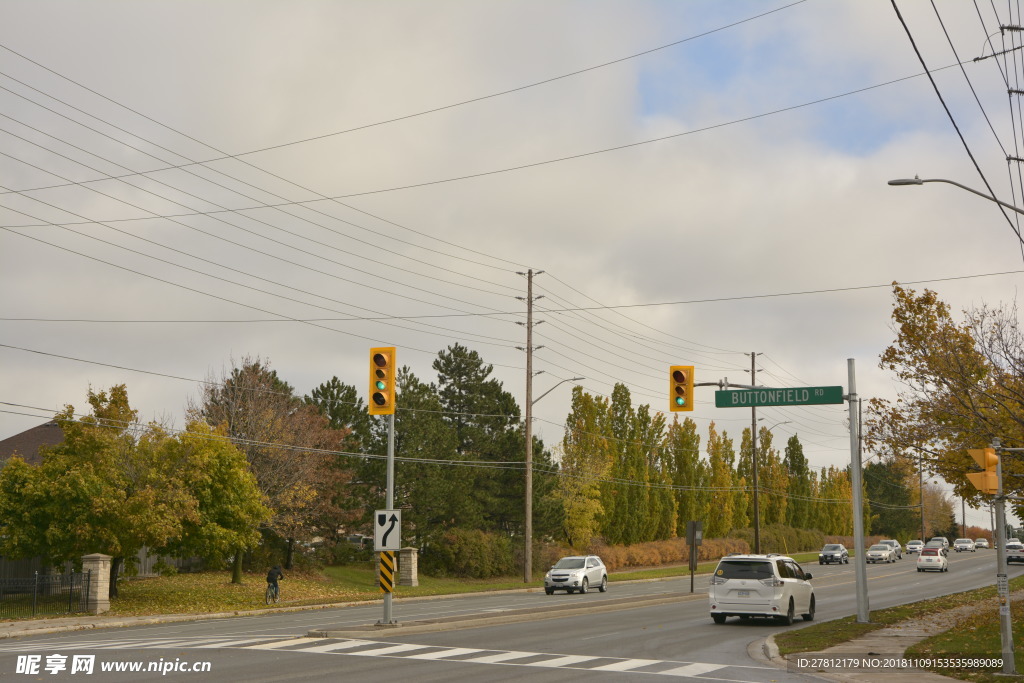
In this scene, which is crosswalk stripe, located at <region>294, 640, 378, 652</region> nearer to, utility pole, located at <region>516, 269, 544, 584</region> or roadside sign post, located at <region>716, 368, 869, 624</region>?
roadside sign post, located at <region>716, 368, 869, 624</region>

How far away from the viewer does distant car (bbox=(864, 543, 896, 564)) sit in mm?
80375

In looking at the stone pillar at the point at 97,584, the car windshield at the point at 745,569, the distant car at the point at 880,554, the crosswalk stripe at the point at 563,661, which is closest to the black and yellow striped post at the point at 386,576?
the crosswalk stripe at the point at 563,661

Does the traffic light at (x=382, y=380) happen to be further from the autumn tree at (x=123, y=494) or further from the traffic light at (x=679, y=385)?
the autumn tree at (x=123, y=494)

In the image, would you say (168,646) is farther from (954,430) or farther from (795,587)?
(954,430)

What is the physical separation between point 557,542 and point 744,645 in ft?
153

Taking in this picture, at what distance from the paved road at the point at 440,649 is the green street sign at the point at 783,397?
5989 mm

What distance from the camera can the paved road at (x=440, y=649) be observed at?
53.2ft

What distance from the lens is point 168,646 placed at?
824 inches

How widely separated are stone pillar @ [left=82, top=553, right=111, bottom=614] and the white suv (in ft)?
66.6

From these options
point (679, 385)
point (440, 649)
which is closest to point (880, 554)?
point (679, 385)

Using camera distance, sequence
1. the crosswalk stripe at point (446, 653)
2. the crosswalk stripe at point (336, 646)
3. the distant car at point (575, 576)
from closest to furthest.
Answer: the crosswalk stripe at point (446, 653)
the crosswalk stripe at point (336, 646)
the distant car at point (575, 576)

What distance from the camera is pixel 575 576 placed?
4497 centimetres

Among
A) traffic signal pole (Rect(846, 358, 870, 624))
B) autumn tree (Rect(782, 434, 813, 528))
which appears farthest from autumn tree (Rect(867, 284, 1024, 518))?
autumn tree (Rect(782, 434, 813, 528))

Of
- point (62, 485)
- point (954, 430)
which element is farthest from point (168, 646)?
point (954, 430)
